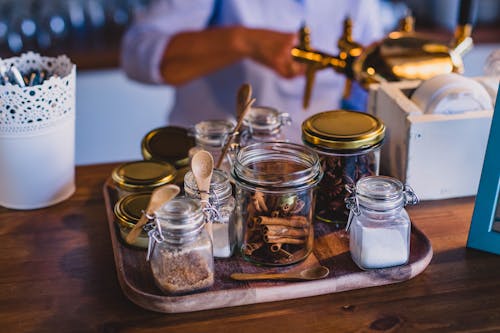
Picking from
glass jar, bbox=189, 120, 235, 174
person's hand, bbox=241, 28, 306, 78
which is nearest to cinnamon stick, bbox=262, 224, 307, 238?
glass jar, bbox=189, 120, 235, 174

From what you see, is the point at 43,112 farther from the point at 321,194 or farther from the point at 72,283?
the point at 321,194

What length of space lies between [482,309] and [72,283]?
551 mm

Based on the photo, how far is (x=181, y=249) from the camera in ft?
2.84

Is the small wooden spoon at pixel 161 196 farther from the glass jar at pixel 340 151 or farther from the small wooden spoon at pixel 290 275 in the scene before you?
the glass jar at pixel 340 151

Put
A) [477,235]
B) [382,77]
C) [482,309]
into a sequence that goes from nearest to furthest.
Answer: [482,309] → [477,235] → [382,77]

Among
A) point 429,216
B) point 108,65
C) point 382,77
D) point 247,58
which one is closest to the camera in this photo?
point 429,216

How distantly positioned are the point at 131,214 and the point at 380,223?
0.35 metres

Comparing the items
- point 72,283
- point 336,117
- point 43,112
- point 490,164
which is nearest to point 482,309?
point 490,164

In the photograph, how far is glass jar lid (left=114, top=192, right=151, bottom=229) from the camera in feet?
3.22

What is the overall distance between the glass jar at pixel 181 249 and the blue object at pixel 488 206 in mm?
392

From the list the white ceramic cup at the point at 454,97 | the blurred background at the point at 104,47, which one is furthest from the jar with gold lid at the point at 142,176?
the blurred background at the point at 104,47

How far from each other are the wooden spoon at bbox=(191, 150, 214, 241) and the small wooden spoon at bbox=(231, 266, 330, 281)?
0.08 metres

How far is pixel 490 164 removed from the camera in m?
0.97

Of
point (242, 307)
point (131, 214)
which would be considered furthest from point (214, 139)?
point (242, 307)
